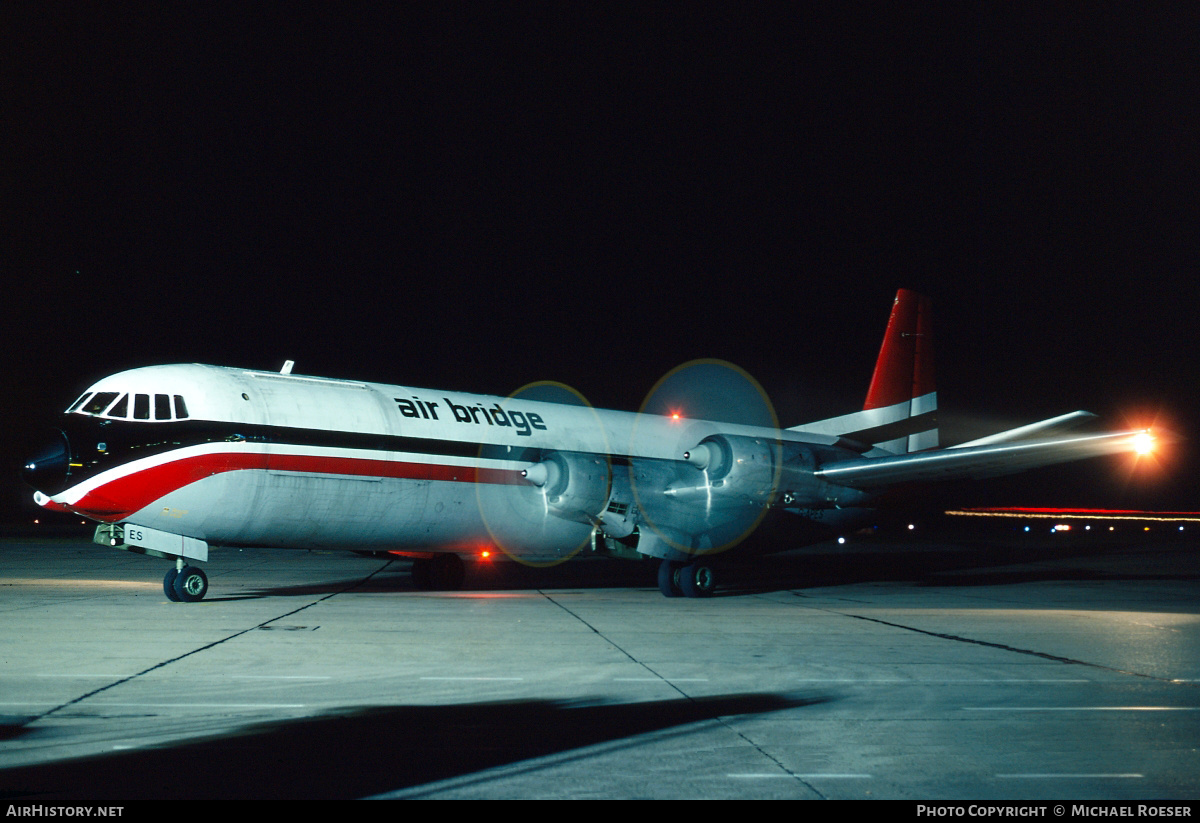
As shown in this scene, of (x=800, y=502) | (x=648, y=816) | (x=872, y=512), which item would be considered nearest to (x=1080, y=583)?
(x=872, y=512)

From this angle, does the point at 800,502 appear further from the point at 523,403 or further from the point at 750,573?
the point at 750,573

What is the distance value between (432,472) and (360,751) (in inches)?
536

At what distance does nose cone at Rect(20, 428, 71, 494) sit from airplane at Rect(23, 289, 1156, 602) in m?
0.03

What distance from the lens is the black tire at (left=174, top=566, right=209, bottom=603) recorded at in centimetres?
1781

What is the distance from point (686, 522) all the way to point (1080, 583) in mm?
11996

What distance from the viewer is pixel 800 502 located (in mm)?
22625

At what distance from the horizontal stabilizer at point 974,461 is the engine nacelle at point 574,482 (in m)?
5.37

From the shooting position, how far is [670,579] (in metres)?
21.5

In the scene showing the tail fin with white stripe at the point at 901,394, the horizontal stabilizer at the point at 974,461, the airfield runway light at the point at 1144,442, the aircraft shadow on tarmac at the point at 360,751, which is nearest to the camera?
the aircraft shadow on tarmac at the point at 360,751

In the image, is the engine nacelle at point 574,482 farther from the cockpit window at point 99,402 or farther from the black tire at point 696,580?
the cockpit window at point 99,402

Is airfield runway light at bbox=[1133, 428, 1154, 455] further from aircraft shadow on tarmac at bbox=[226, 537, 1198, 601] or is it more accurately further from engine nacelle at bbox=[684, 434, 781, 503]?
aircraft shadow on tarmac at bbox=[226, 537, 1198, 601]

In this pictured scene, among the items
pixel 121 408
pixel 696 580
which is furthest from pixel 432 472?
pixel 696 580

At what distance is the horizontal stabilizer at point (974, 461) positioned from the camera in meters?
20.0

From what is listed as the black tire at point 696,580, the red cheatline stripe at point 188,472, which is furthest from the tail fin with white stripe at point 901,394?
the red cheatline stripe at point 188,472
